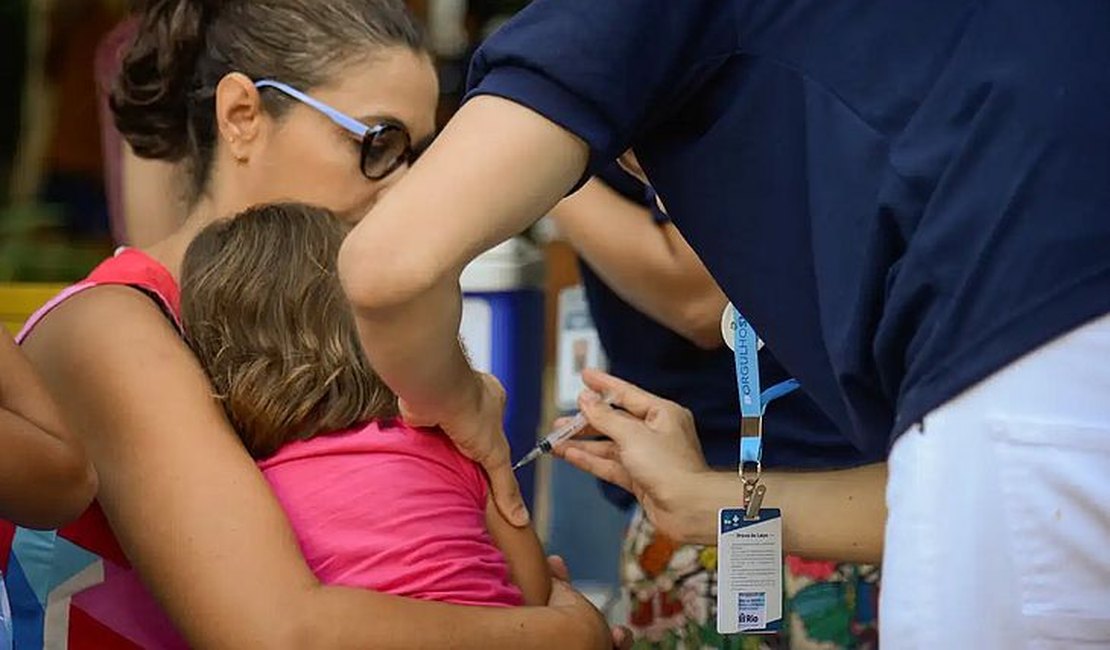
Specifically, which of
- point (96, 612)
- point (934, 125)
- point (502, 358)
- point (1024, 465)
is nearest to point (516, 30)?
point (934, 125)

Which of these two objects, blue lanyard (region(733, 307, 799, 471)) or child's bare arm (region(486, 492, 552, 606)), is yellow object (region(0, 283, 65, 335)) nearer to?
child's bare arm (region(486, 492, 552, 606))

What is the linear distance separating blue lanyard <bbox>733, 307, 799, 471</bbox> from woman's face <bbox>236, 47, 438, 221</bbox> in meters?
0.64

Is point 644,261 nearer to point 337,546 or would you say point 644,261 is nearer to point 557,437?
point 557,437

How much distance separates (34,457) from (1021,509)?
0.93 metres

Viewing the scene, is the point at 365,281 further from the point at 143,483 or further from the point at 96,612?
the point at 96,612

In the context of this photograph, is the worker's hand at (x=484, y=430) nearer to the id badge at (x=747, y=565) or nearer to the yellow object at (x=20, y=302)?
the id badge at (x=747, y=565)

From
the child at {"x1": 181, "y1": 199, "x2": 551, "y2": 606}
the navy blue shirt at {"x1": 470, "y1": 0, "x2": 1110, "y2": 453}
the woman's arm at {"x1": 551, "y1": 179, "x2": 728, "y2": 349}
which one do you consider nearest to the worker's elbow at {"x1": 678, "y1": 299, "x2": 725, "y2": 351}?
the woman's arm at {"x1": 551, "y1": 179, "x2": 728, "y2": 349}

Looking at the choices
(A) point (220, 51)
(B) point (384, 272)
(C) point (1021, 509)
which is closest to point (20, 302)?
(A) point (220, 51)

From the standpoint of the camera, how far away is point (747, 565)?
79.4 inches

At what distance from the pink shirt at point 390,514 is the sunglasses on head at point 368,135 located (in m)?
0.53

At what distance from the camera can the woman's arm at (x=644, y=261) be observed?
2.67 meters

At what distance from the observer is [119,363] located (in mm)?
2002

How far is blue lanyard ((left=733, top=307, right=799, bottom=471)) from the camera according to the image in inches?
80.9

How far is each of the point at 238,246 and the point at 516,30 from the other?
76 centimetres
